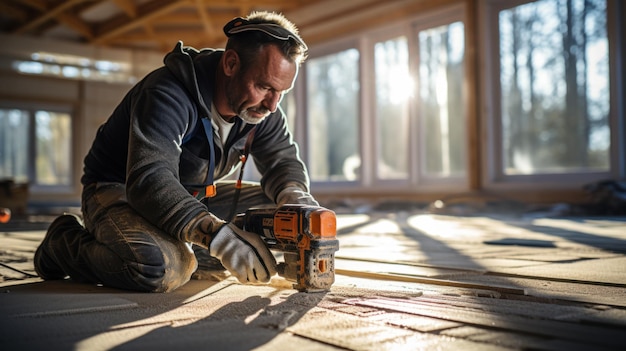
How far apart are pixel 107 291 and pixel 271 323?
776 mm

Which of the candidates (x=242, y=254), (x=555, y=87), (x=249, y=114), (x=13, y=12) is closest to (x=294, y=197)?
(x=249, y=114)

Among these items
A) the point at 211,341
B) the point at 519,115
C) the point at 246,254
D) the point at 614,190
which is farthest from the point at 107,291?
the point at 519,115

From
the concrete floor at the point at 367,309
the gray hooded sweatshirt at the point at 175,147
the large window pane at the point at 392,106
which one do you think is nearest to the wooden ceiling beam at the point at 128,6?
the large window pane at the point at 392,106

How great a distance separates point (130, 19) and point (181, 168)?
322 inches

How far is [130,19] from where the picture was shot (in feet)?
31.4

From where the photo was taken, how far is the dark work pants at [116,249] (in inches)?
73.7

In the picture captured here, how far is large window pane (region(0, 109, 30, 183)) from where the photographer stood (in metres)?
11.1

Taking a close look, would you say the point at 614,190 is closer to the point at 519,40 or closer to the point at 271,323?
the point at 519,40

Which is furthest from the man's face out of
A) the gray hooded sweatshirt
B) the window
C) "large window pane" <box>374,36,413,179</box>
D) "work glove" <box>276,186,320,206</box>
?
the window

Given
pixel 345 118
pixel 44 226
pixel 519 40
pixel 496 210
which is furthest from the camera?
pixel 345 118

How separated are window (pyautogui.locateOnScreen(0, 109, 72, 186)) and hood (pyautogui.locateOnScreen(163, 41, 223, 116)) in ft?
32.8

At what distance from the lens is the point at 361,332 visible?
50.0 inches

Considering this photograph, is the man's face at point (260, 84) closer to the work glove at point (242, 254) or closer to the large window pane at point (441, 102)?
the work glove at point (242, 254)

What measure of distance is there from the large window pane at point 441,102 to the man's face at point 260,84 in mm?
5732
